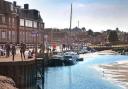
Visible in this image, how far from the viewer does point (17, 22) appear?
10900 centimetres

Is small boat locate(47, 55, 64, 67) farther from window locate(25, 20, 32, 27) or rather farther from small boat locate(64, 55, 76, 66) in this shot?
window locate(25, 20, 32, 27)

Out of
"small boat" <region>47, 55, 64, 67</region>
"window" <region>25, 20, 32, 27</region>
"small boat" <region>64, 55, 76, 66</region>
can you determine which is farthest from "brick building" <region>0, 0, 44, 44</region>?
"small boat" <region>64, 55, 76, 66</region>

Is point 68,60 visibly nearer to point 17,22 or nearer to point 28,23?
point 17,22

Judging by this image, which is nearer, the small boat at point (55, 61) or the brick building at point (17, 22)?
the small boat at point (55, 61)

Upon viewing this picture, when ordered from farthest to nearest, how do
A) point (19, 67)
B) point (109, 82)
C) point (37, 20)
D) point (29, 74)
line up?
1. point (37, 20)
2. point (109, 82)
3. point (29, 74)
4. point (19, 67)

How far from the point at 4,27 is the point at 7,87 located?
207ft

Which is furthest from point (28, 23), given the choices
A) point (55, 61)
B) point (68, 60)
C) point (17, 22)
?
point (55, 61)

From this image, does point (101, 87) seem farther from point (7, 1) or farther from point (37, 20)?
point (37, 20)

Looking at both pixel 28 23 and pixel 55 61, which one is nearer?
pixel 55 61

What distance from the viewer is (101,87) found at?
58.6 m

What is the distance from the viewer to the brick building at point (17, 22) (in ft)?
324

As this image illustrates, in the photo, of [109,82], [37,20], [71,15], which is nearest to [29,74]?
[109,82]

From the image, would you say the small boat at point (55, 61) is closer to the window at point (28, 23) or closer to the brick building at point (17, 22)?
the brick building at point (17, 22)

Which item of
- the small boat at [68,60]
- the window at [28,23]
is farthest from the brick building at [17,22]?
the small boat at [68,60]
